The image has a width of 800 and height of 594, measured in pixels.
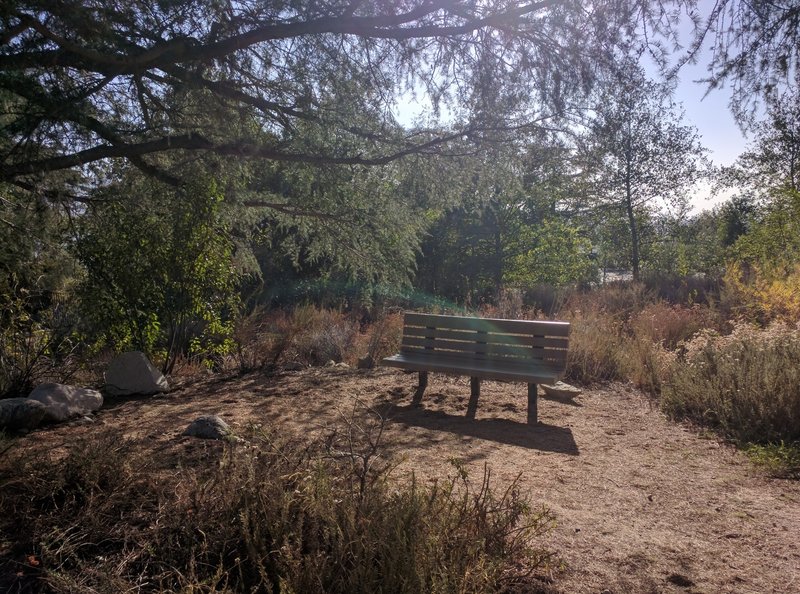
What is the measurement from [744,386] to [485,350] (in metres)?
2.36

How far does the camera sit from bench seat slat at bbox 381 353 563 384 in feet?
20.1

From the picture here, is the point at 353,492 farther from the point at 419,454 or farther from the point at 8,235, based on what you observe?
the point at 8,235

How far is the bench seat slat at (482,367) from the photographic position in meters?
6.11

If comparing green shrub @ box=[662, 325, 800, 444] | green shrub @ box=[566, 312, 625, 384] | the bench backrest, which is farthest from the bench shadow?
green shrub @ box=[566, 312, 625, 384]

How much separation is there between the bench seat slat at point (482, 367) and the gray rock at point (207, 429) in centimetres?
232

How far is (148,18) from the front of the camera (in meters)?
5.12

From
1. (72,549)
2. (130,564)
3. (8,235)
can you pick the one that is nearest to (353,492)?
(130,564)

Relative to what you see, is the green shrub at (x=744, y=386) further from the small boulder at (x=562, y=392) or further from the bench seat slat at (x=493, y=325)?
the bench seat slat at (x=493, y=325)

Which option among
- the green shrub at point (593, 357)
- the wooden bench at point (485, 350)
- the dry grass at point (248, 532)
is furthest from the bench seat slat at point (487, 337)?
the dry grass at point (248, 532)

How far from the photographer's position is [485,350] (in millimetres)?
6914

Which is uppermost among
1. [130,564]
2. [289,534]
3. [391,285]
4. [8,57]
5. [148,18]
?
[148,18]

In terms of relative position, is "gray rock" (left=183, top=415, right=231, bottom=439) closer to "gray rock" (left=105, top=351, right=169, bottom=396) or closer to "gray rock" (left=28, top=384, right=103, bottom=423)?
"gray rock" (left=28, top=384, right=103, bottom=423)

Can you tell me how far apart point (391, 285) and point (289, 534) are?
6540 mm

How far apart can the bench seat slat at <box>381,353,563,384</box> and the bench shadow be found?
42cm
